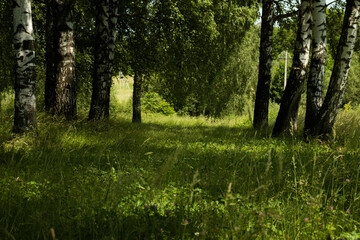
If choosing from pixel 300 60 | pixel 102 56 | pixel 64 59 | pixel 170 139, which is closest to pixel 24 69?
pixel 64 59

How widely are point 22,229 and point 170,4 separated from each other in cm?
1103

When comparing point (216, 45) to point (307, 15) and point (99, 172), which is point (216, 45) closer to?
point (307, 15)

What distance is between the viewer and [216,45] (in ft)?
43.6

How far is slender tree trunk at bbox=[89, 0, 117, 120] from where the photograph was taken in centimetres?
862

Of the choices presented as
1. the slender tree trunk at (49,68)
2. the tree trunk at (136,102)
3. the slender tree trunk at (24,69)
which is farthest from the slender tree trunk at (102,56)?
the tree trunk at (136,102)

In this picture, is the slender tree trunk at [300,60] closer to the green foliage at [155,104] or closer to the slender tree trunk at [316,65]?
the slender tree trunk at [316,65]

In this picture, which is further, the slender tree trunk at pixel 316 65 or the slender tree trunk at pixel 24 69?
the slender tree trunk at pixel 316 65

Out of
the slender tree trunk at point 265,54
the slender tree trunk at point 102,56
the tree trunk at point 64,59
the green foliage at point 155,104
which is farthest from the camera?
the green foliage at point 155,104

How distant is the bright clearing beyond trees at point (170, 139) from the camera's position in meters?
→ 1.97

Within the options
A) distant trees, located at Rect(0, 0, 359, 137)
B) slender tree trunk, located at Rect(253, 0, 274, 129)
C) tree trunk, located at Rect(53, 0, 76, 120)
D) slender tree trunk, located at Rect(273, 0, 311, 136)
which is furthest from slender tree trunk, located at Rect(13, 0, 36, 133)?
slender tree trunk, located at Rect(253, 0, 274, 129)

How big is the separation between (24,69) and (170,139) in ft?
11.8

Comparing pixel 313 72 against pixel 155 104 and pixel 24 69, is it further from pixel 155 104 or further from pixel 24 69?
pixel 155 104

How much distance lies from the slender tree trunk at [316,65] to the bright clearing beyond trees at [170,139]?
0.03 metres

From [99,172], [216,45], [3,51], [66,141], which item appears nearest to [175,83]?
[216,45]
